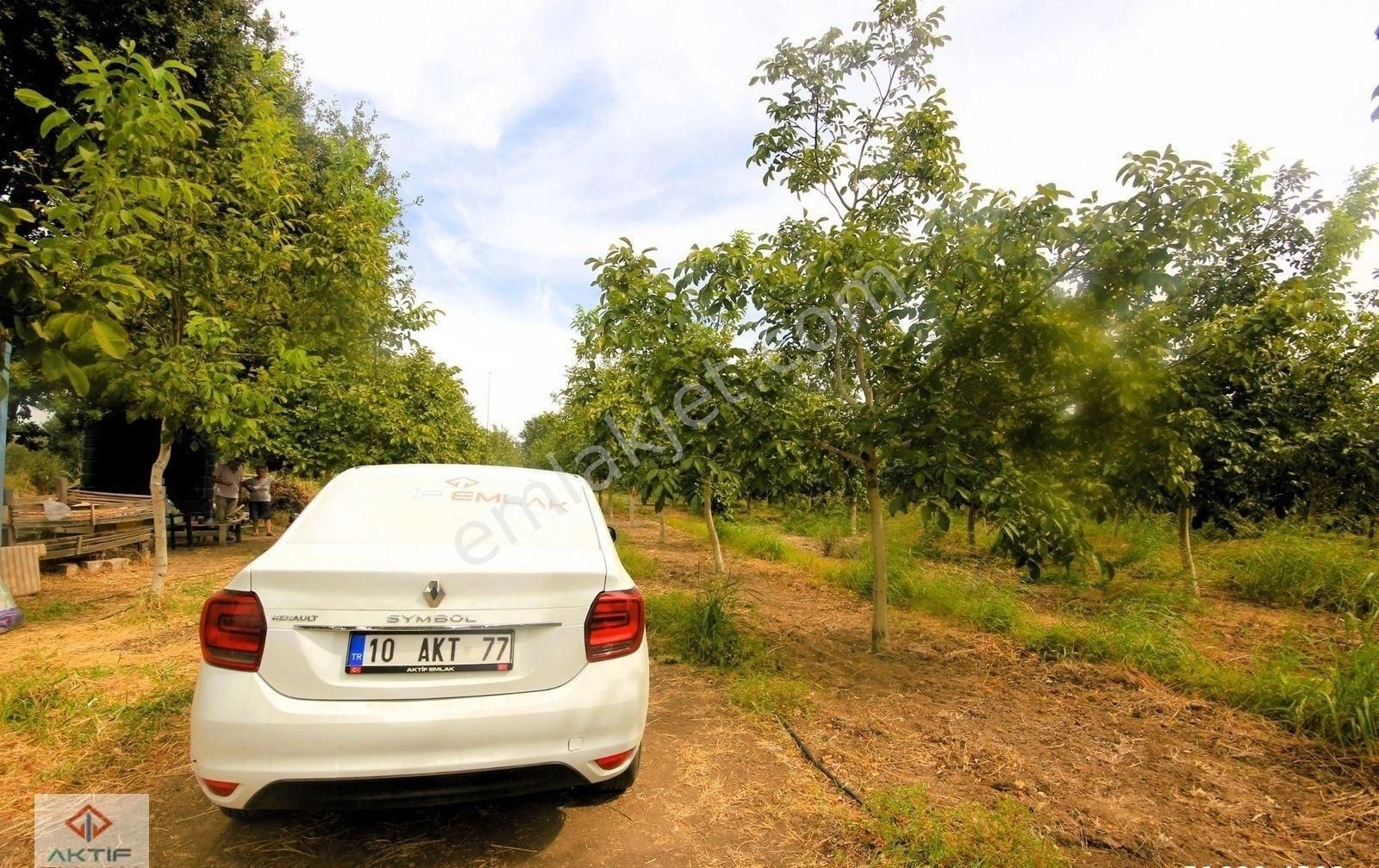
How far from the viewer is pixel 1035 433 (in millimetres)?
4480

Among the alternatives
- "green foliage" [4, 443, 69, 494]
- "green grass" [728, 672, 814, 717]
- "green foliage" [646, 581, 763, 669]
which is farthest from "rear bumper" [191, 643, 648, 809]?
"green foliage" [4, 443, 69, 494]

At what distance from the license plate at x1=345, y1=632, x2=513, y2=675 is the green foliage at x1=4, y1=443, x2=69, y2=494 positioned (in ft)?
82.2

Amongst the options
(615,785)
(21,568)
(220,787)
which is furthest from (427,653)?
(21,568)

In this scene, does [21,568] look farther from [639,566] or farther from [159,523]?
[639,566]

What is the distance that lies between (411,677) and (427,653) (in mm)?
89

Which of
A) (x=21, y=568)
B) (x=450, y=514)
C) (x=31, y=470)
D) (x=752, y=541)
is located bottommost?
(x=752, y=541)

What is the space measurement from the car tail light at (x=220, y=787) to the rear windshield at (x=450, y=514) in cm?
81

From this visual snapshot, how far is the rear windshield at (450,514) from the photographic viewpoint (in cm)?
249

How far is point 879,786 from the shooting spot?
2898 mm

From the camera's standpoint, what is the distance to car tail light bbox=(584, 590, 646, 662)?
2242mm

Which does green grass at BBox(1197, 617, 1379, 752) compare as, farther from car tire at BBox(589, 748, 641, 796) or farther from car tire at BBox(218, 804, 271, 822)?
car tire at BBox(218, 804, 271, 822)

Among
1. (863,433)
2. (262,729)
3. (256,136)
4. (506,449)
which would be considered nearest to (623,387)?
(256,136)

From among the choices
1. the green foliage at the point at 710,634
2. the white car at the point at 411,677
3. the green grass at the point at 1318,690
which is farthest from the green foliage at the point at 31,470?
the green grass at the point at 1318,690

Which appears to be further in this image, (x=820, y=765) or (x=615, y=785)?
(x=820, y=765)
